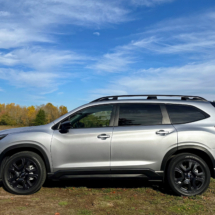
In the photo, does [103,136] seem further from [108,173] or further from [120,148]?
[108,173]

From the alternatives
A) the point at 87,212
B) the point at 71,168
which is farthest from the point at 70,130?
the point at 87,212

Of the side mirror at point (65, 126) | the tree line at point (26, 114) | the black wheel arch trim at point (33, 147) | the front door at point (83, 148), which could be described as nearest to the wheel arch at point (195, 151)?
the front door at point (83, 148)

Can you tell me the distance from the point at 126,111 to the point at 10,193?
9.48 ft

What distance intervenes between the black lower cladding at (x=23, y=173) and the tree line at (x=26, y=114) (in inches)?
4509

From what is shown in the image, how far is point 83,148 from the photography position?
4.99 meters

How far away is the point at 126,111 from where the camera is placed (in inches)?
208

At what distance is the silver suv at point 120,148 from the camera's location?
4977 mm

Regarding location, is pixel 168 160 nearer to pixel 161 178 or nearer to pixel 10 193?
pixel 161 178

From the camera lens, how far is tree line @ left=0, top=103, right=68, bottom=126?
397ft

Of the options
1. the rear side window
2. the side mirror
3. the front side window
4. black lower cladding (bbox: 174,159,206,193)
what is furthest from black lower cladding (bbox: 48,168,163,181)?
the rear side window

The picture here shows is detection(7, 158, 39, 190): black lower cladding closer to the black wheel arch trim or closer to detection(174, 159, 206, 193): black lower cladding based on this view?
the black wheel arch trim

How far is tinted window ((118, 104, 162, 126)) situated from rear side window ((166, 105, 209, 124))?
0.87ft

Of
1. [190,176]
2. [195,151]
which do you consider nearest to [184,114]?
[195,151]

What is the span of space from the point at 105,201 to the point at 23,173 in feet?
5.68
